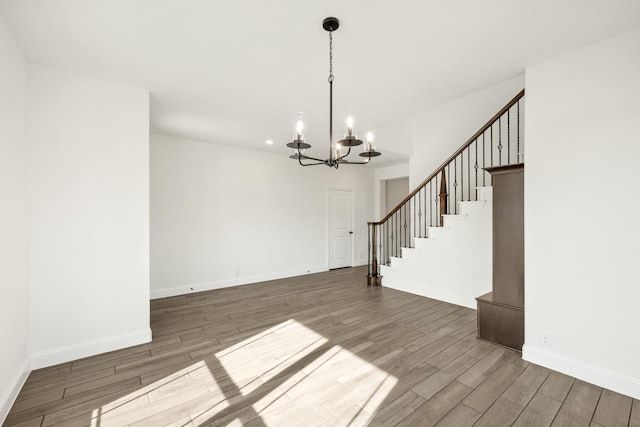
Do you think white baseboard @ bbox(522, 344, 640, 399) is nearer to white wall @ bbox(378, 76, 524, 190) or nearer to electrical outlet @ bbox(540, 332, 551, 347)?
electrical outlet @ bbox(540, 332, 551, 347)

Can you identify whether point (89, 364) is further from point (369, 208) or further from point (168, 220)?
point (369, 208)

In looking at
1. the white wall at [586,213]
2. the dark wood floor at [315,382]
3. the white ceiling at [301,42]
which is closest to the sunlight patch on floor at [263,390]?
the dark wood floor at [315,382]

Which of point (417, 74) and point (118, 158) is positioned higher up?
point (417, 74)

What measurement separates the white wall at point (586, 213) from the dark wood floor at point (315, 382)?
31 cm

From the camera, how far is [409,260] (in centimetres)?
498

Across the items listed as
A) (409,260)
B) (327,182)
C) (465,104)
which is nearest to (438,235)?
(409,260)

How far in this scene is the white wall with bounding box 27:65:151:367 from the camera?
2713 mm

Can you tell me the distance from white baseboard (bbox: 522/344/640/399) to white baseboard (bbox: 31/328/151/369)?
13.1 feet

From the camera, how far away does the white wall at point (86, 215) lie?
8.90 ft

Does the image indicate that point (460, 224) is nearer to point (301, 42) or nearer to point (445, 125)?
point (445, 125)

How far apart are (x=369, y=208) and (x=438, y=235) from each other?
372 cm

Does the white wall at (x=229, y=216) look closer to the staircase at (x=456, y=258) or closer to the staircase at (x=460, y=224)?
the staircase at (x=460, y=224)

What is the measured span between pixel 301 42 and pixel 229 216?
398 cm

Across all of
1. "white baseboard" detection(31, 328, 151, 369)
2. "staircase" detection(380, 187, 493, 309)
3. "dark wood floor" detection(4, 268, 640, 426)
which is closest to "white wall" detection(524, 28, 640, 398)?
"dark wood floor" detection(4, 268, 640, 426)
